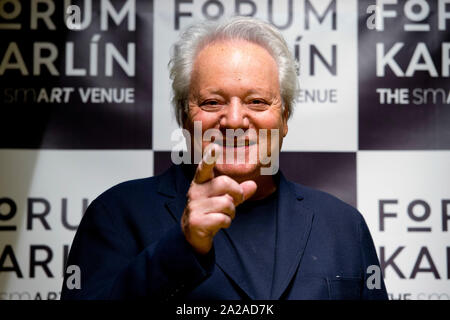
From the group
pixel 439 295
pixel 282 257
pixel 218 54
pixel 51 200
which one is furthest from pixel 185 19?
pixel 439 295

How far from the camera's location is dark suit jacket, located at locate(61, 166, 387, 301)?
1197mm

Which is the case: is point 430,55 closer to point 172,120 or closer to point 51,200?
point 172,120

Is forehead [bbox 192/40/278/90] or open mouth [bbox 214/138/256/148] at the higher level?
forehead [bbox 192/40/278/90]

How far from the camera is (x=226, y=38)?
4.12 feet

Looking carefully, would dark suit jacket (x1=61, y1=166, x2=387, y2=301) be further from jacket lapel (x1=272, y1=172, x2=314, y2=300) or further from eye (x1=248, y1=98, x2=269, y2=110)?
eye (x1=248, y1=98, x2=269, y2=110)

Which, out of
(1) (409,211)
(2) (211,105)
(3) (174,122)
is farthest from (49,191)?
(1) (409,211)

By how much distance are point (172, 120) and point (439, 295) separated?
3.07ft

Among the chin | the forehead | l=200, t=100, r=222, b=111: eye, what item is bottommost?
the chin

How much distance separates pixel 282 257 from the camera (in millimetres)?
1222

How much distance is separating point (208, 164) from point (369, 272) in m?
0.62

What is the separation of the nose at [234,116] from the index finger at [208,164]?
249 mm

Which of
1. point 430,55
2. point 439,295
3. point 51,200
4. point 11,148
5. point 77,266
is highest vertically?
point 430,55

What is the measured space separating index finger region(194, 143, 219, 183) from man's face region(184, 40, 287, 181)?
228mm

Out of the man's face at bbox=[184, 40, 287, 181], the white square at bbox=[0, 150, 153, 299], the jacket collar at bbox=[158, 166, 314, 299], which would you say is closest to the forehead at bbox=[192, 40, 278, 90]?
the man's face at bbox=[184, 40, 287, 181]
